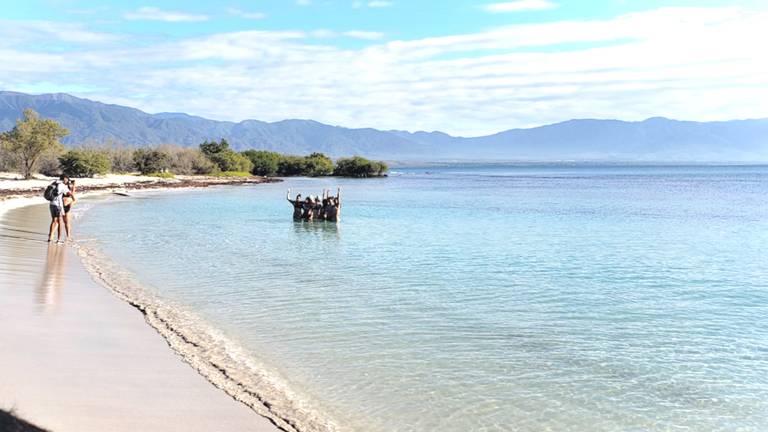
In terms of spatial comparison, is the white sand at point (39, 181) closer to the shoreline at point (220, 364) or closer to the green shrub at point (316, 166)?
the shoreline at point (220, 364)

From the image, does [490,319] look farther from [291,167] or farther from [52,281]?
[291,167]

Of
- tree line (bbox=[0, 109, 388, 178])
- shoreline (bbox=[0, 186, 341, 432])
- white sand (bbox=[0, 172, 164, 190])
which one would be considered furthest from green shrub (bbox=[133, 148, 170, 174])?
Answer: shoreline (bbox=[0, 186, 341, 432])

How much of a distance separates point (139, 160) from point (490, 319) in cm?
9712

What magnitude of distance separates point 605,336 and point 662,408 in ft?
11.6

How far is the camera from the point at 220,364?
950 cm

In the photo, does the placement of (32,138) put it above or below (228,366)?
above

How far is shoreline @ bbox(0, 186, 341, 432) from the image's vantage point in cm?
768

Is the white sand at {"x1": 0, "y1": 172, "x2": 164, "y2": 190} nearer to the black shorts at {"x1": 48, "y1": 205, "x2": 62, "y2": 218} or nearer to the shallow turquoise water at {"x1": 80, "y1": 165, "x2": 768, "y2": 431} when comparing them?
the shallow turquoise water at {"x1": 80, "y1": 165, "x2": 768, "y2": 431}

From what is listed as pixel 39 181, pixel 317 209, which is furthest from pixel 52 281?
pixel 39 181

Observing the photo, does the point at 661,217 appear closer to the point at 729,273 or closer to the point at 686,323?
the point at 729,273

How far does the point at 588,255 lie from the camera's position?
76.7ft

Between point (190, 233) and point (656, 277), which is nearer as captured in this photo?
point (656, 277)

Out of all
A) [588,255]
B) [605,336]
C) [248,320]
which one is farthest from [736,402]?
[588,255]

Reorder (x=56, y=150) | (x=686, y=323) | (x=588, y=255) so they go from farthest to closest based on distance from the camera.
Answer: (x=56, y=150) < (x=588, y=255) < (x=686, y=323)
